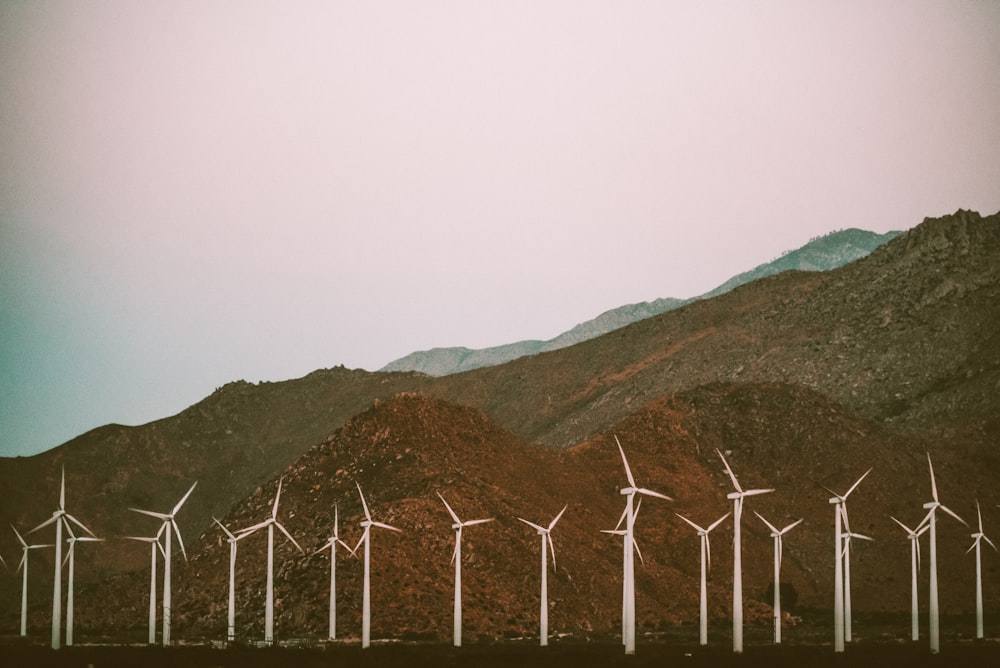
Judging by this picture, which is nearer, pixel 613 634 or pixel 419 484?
pixel 613 634

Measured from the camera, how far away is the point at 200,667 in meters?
114

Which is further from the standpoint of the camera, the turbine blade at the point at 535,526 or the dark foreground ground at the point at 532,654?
the turbine blade at the point at 535,526

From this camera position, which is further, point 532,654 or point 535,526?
point 535,526

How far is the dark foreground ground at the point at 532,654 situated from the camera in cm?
12006

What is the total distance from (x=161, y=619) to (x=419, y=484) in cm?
3603

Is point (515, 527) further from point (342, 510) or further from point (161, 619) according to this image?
point (161, 619)

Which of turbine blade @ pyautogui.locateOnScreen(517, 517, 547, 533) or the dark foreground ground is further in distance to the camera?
turbine blade @ pyautogui.locateOnScreen(517, 517, 547, 533)

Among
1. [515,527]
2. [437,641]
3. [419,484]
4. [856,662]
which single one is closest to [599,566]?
[515,527]

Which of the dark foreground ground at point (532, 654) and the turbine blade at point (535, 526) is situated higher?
the turbine blade at point (535, 526)

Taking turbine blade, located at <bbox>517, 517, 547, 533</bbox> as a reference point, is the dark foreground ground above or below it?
below

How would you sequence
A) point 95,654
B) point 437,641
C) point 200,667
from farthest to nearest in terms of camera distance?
1. point 437,641
2. point 95,654
3. point 200,667

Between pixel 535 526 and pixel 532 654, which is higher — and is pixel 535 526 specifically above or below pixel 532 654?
above

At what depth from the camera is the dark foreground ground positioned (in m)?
120

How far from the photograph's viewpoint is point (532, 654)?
13288 cm
